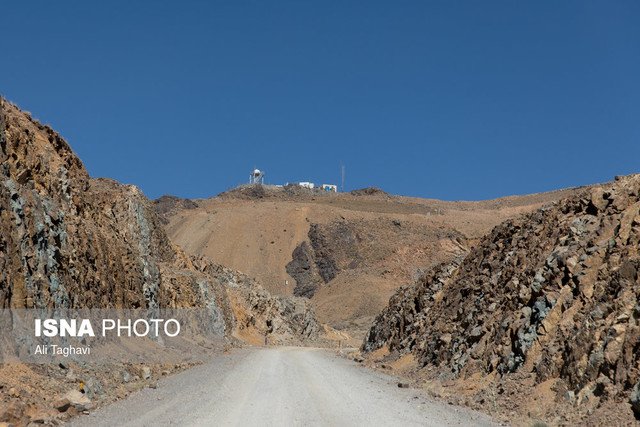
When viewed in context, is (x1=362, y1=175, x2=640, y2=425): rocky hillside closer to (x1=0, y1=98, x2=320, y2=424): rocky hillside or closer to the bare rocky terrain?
the bare rocky terrain

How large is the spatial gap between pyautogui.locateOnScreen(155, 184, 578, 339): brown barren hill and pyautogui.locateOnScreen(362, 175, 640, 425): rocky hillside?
48.7 metres

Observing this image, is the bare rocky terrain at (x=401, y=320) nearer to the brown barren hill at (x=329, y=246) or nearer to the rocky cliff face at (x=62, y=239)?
the rocky cliff face at (x=62, y=239)

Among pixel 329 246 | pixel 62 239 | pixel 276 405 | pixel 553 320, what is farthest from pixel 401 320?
pixel 329 246

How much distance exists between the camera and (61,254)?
17.8m

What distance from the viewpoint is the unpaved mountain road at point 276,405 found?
10.6m

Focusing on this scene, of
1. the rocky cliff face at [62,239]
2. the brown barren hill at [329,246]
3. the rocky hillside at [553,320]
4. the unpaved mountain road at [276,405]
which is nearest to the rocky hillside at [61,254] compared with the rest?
the rocky cliff face at [62,239]

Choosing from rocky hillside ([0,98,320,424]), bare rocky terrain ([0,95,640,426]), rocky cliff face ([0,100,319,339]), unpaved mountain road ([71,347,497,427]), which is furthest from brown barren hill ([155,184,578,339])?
unpaved mountain road ([71,347,497,427])

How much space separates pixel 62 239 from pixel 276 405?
9887mm

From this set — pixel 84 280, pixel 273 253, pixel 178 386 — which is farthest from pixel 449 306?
pixel 273 253

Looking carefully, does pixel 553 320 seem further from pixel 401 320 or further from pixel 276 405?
pixel 401 320

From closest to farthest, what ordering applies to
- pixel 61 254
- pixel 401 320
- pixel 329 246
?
pixel 61 254 < pixel 401 320 < pixel 329 246

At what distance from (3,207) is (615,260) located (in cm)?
1525

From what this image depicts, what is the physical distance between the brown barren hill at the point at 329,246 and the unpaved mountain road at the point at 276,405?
53035 mm

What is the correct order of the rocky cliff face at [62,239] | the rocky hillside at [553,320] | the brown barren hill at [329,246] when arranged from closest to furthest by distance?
1. the rocky hillside at [553,320]
2. the rocky cliff face at [62,239]
3. the brown barren hill at [329,246]
